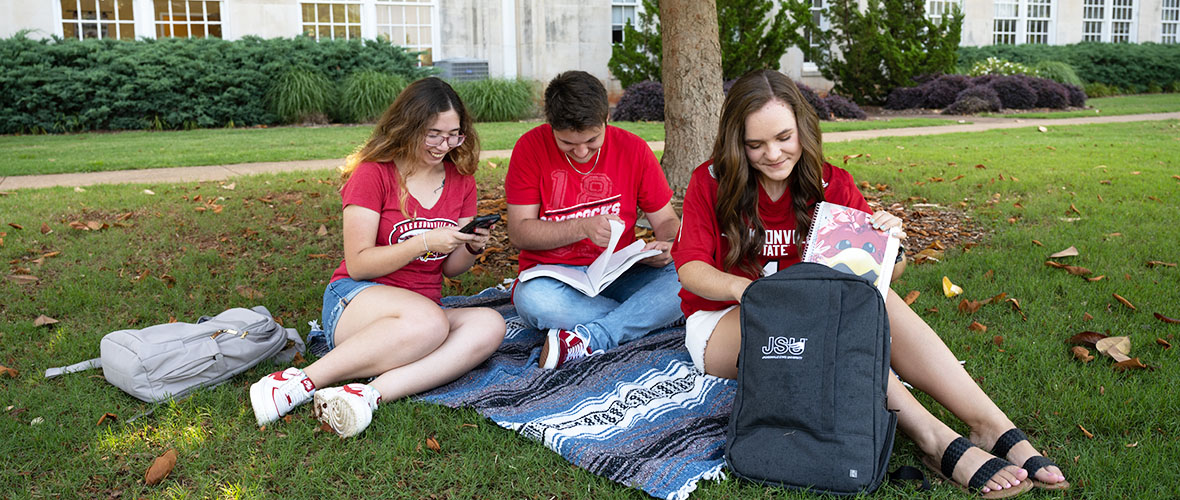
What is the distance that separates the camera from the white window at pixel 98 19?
1483cm

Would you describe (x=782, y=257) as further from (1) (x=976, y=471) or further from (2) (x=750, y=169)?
(1) (x=976, y=471)

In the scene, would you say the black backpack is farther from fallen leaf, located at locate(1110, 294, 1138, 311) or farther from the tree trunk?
the tree trunk

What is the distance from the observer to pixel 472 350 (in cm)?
329

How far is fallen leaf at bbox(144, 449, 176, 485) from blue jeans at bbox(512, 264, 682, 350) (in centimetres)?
150

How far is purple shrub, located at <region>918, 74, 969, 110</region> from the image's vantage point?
51.9ft

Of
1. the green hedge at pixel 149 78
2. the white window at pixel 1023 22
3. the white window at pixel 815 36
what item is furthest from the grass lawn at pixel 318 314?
the white window at pixel 1023 22

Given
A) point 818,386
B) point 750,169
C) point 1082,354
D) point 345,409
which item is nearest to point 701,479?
point 818,386

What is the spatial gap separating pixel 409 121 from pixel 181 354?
1152mm

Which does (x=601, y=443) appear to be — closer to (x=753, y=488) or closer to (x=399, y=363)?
(x=753, y=488)

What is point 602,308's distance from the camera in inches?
149

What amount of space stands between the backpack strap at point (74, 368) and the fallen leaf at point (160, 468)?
97 cm

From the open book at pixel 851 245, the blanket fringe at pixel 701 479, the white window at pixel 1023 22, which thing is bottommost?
the blanket fringe at pixel 701 479

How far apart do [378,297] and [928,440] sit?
1.92 meters

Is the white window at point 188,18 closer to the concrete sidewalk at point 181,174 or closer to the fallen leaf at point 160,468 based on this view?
the concrete sidewalk at point 181,174
